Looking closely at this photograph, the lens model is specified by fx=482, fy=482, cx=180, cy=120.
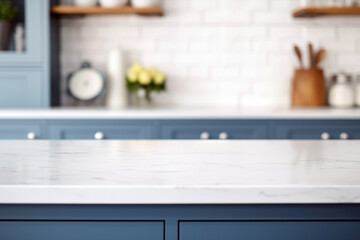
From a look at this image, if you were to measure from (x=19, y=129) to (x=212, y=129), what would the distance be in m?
1.13

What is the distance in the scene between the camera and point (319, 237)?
895mm

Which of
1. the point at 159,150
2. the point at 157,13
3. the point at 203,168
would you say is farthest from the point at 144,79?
the point at 203,168

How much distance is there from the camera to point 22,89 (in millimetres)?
3107

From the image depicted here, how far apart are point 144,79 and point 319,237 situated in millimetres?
2384

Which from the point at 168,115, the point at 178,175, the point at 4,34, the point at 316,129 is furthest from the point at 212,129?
the point at 178,175

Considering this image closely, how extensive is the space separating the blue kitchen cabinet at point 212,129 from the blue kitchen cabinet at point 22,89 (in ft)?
2.87

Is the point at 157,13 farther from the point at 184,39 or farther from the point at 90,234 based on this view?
the point at 90,234

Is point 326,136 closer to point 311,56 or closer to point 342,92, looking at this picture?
point 342,92

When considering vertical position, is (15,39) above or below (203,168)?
above

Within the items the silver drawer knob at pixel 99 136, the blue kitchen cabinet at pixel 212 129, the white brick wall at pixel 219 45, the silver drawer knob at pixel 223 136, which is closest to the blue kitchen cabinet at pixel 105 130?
the silver drawer knob at pixel 99 136

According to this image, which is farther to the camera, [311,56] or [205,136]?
[311,56]

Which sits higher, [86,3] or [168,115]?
[86,3]

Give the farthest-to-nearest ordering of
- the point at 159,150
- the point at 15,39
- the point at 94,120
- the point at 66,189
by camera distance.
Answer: the point at 15,39 → the point at 94,120 → the point at 159,150 → the point at 66,189

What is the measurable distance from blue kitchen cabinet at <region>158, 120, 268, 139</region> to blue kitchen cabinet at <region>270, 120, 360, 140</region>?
9cm
